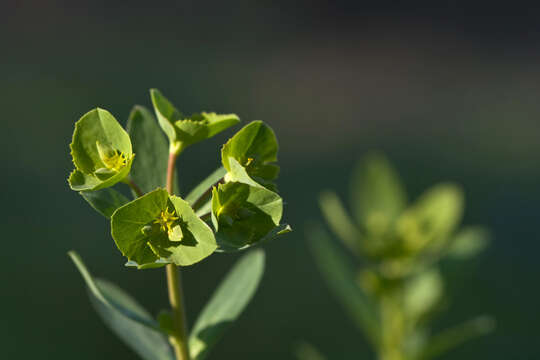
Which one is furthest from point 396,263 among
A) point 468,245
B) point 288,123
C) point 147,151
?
point 288,123

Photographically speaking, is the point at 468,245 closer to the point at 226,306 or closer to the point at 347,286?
the point at 347,286

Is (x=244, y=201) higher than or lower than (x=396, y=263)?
higher

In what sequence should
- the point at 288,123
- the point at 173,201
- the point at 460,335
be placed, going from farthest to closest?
1. the point at 288,123
2. the point at 460,335
3. the point at 173,201

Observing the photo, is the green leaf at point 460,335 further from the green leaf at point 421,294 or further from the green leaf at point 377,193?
the green leaf at point 377,193

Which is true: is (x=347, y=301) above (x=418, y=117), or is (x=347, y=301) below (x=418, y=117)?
above

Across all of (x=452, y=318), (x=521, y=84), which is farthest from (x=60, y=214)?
(x=521, y=84)

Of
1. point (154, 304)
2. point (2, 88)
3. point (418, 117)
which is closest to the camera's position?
point (154, 304)

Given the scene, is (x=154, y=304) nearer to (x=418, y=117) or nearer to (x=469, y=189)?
(x=469, y=189)
